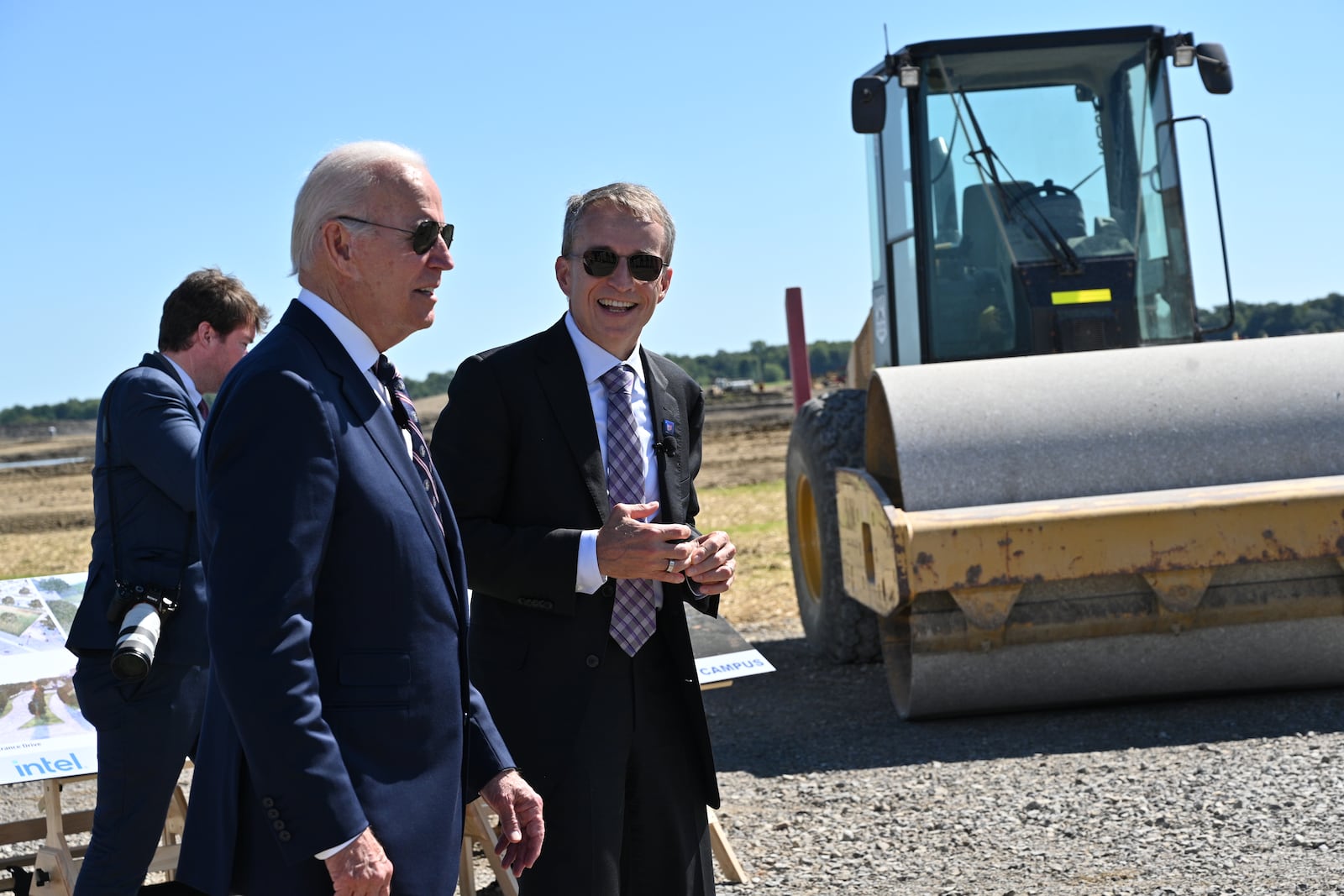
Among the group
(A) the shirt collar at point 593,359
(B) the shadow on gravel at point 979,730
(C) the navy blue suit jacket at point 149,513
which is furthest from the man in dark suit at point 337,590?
(B) the shadow on gravel at point 979,730

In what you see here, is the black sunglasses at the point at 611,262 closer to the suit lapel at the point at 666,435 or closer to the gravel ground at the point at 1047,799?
the suit lapel at the point at 666,435

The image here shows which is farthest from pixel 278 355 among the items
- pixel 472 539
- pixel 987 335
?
pixel 987 335

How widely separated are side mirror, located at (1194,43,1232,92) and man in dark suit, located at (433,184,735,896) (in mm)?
5107

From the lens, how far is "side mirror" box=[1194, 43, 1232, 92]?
7234mm

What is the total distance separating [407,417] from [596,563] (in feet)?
2.10

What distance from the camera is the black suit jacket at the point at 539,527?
2902 mm

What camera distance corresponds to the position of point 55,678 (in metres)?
4.32

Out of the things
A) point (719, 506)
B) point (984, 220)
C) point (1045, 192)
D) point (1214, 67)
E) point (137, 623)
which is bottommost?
point (719, 506)

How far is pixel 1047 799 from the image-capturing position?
5.05 meters

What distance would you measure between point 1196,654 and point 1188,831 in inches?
54.6

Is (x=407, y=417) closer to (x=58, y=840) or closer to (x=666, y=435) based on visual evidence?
(x=666, y=435)

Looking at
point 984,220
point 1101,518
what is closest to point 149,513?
point 1101,518

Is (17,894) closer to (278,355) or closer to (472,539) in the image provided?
(472,539)

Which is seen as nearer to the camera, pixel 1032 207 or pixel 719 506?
pixel 1032 207
